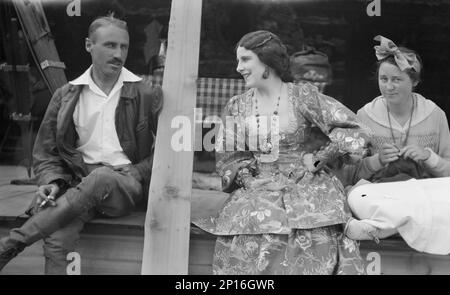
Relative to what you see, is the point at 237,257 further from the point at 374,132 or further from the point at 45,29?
the point at 45,29

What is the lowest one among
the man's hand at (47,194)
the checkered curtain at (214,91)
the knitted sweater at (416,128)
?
the man's hand at (47,194)

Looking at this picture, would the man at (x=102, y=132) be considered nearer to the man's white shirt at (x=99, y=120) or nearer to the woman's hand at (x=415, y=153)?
the man's white shirt at (x=99, y=120)

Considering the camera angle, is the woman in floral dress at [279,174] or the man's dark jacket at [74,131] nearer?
the woman in floral dress at [279,174]

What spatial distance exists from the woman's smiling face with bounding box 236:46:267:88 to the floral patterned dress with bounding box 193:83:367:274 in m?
0.11

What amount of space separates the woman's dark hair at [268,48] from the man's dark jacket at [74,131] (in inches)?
20.3

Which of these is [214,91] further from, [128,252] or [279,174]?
[128,252]

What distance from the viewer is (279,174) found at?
349 cm

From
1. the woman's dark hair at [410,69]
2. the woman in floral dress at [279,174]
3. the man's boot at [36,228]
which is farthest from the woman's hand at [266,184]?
the man's boot at [36,228]

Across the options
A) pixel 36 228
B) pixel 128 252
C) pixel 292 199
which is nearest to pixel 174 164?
pixel 128 252

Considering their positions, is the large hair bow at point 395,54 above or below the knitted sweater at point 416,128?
above

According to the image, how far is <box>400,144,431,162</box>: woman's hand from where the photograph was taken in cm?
353

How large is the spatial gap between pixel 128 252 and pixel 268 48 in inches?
49.3

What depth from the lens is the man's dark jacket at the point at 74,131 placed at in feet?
11.5
